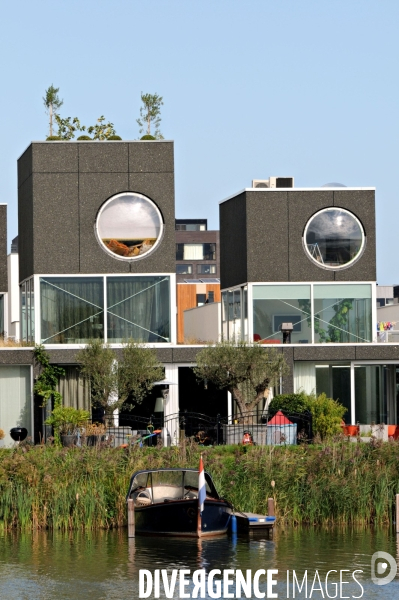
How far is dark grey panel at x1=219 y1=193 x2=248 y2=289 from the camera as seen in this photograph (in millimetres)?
41156

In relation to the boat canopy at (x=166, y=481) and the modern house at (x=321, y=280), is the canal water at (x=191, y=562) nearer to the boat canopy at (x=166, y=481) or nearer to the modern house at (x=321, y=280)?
the boat canopy at (x=166, y=481)

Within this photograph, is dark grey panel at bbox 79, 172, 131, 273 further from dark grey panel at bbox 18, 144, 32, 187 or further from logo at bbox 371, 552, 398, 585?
logo at bbox 371, 552, 398, 585

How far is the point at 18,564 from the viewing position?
23.0 meters

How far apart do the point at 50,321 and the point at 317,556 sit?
55.6 ft

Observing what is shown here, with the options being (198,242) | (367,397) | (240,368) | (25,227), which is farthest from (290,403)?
(198,242)

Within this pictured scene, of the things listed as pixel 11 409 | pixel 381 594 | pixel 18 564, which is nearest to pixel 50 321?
pixel 11 409

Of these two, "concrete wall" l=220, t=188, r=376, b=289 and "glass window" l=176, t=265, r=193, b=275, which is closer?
"concrete wall" l=220, t=188, r=376, b=289

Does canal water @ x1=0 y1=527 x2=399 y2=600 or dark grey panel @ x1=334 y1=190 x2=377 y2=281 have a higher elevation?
dark grey panel @ x1=334 y1=190 x2=377 y2=281

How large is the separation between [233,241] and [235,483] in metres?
15.8

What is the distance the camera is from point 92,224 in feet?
127

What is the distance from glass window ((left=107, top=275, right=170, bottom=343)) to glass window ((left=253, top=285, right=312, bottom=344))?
10.6ft

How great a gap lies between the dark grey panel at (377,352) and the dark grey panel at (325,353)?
0.23 meters

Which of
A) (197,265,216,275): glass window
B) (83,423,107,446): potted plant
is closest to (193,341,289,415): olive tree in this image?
(83,423,107,446): potted plant

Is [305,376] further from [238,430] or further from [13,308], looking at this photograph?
[13,308]
